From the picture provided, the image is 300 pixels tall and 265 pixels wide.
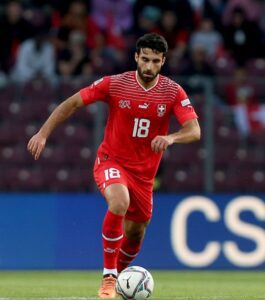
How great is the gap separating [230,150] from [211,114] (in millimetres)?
649

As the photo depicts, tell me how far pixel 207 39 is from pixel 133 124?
819cm

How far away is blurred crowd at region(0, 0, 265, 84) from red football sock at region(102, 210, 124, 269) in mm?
6621

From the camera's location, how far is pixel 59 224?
50.5 ft

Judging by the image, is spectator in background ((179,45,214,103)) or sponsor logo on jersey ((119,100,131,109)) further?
spectator in background ((179,45,214,103))

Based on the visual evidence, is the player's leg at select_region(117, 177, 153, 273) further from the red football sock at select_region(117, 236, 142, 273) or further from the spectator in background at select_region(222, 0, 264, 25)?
the spectator in background at select_region(222, 0, 264, 25)

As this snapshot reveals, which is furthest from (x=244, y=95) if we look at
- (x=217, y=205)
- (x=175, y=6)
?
(x=175, y=6)

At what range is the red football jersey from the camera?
33.2 ft

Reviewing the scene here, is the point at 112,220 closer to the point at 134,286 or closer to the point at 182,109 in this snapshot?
the point at 134,286

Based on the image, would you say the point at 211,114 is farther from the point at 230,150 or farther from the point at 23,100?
the point at 23,100

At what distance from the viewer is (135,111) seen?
33.2ft

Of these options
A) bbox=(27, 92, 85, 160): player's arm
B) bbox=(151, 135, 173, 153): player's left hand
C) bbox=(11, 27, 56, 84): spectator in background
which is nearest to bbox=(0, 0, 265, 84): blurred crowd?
bbox=(11, 27, 56, 84): spectator in background

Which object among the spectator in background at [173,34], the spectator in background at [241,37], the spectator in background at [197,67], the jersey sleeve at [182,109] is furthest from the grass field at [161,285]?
the spectator in background at [241,37]

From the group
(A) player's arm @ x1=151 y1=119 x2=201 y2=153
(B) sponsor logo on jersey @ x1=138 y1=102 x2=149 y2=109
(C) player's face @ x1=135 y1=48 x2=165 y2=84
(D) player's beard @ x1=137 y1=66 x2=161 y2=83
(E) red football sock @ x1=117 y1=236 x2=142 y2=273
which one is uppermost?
(C) player's face @ x1=135 y1=48 x2=165 y2=84

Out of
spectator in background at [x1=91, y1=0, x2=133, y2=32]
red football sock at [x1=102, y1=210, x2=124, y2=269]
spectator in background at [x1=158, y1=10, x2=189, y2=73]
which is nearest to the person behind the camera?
red football sock at [x1=102, y1=210, x2=124, y2=269]
